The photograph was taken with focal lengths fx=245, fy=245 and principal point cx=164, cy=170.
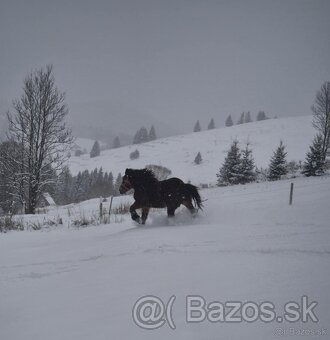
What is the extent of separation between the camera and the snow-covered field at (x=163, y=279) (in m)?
1.92

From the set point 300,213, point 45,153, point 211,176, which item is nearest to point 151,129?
point 211,176

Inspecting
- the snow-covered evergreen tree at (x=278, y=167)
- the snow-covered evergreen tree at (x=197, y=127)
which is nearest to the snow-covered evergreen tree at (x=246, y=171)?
the snow-covered evergreen tree at (x=278, y=167)

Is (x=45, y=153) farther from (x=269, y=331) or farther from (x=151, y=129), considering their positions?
(x=151, y=129)

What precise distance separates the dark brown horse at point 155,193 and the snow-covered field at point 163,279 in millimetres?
1938

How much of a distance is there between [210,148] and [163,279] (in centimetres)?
7524

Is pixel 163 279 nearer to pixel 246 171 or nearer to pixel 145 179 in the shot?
pixel 145 179

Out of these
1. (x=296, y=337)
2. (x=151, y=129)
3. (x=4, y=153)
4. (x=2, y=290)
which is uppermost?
(x=151, y=129)

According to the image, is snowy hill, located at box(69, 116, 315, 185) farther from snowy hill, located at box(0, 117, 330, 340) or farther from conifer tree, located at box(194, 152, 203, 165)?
snowy hill, located at box(0, 117, 330, 340)

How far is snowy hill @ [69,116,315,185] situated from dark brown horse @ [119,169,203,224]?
4682 centimetres

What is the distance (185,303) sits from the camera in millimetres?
2191

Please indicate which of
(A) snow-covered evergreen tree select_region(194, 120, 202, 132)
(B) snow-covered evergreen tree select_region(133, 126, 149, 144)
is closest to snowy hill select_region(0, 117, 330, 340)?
(B) snow-covered evergreen tree select_region(133, 126, 149, 144)

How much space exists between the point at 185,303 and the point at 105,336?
0.72m

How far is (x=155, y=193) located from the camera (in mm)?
6590

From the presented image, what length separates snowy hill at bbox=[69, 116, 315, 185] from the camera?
62.2 metres
